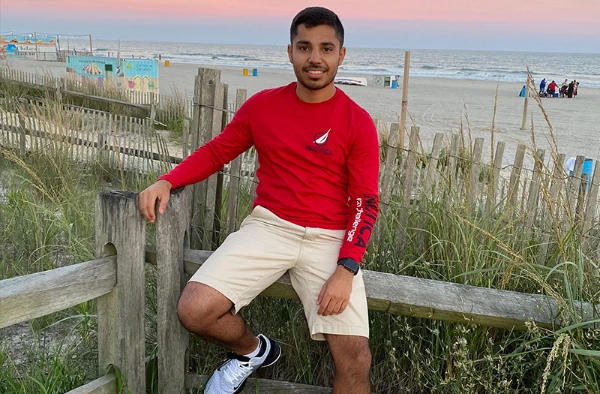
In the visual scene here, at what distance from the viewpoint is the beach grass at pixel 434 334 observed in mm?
2256

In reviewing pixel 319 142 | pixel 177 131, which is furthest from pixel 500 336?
pixel 177 131

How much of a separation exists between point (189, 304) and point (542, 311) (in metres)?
1.48

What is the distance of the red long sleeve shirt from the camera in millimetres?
2348

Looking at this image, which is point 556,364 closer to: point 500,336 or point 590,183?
point 500,336

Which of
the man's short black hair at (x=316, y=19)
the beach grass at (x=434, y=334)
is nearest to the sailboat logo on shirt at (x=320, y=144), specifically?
the man's short black hair at (x=316, y=19)

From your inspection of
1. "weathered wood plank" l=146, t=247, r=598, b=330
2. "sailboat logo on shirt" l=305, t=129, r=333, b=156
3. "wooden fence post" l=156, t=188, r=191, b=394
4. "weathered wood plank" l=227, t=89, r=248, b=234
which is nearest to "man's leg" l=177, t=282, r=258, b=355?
"wooden fence post" l=156, t=188, r=191, b=394

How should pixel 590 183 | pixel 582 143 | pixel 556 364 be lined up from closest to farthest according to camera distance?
1. pixel 556 364
2. pixel 590 183
3. pixel 582 143

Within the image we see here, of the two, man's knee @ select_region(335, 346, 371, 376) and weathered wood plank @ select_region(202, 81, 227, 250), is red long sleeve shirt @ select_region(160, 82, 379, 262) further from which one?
weathered wood plank @ select_region(202, 81, 227, 250)

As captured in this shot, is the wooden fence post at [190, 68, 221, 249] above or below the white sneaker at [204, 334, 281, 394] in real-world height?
above

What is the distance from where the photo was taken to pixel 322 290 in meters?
2.19

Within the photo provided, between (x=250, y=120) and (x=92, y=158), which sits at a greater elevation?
(x=250, y=120)

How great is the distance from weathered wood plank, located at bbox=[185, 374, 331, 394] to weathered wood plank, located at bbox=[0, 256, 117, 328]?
0.69 m

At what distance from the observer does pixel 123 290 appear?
2.18m

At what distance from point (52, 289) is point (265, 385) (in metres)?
1.12
